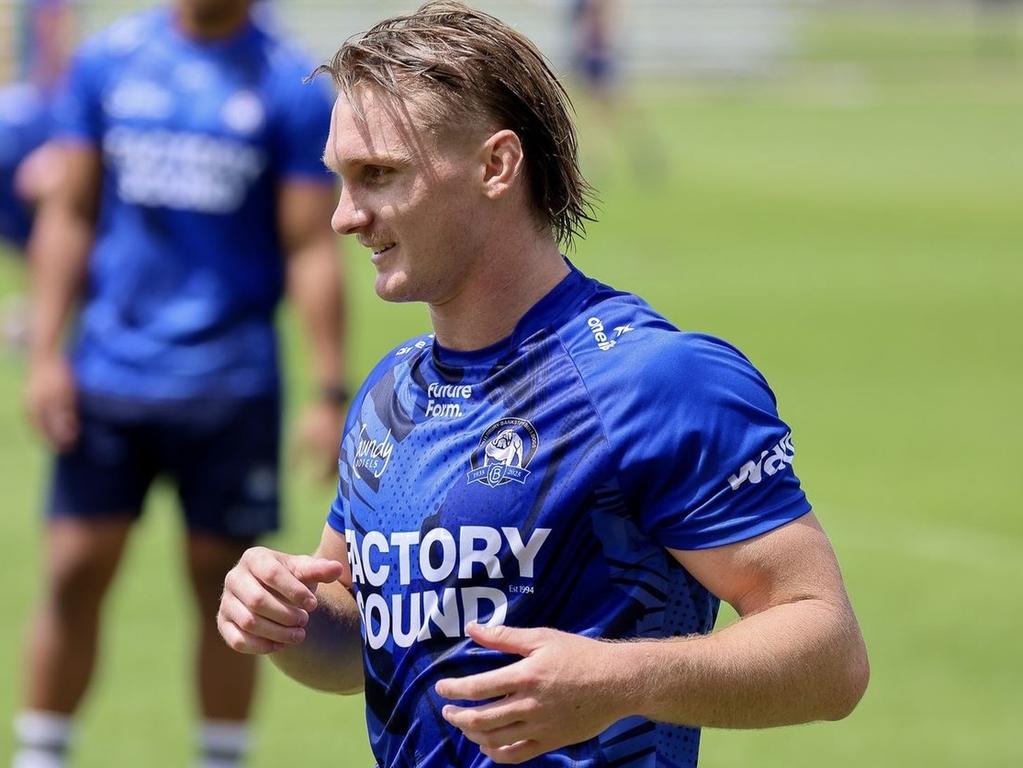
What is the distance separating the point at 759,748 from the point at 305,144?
2.80m

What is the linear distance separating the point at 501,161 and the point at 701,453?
0.59m

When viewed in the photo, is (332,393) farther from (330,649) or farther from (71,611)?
(330,649)

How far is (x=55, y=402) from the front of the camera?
19.5 ft

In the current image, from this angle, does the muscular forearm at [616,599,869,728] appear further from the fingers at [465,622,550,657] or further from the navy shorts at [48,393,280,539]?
the navy shorts at [48,393,280,539]

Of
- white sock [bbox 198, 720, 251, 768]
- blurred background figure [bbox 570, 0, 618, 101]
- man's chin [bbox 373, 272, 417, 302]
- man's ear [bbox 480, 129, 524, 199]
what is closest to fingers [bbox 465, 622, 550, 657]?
man's chin [bbox 373, 272, 417, 302]

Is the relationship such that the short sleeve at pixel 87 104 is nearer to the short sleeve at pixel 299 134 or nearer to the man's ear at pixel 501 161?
the short sleeve at pixel 299 134

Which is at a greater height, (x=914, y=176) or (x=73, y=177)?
(x=914, y=176)

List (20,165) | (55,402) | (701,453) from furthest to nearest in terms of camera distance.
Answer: (20,165), (55,402), (701,453)

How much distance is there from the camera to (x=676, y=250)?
19766 millimetres

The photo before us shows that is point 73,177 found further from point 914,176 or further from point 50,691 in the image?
point 914,176

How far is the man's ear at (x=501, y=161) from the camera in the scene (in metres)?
3.00

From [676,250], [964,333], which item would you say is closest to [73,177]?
[964,333]

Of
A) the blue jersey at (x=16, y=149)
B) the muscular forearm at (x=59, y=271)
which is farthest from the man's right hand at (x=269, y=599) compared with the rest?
the blue jersey at (x=16, y=149)

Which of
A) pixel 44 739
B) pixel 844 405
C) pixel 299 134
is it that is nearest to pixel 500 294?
pixel 299 134
